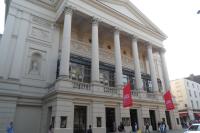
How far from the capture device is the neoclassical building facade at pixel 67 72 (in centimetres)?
1463

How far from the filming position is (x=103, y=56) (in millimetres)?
22469

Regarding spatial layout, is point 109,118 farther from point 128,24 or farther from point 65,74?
point 128,24

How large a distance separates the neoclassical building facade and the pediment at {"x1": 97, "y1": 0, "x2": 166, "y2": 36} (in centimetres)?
22

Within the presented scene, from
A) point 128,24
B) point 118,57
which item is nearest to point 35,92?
point 118,57

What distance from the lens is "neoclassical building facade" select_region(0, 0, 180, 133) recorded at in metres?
14.6

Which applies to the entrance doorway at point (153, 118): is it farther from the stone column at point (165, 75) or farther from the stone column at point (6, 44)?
the stone column at point (6, 44)

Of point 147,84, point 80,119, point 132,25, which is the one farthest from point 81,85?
point 147,84

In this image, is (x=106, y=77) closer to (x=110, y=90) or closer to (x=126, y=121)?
(x=110, y=90)

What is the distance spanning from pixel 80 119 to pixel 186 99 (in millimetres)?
34355

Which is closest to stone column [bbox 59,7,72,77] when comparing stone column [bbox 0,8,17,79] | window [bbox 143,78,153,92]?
stone column [bbox 0,8,17,79]

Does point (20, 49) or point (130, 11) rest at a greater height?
point (130, 11)

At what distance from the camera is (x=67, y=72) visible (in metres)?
15.0

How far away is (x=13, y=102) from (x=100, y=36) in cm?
1376

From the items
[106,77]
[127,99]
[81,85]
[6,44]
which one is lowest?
[127,99]
